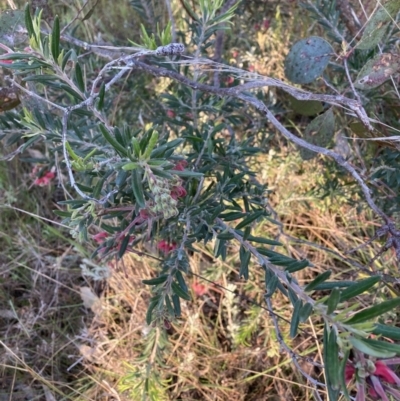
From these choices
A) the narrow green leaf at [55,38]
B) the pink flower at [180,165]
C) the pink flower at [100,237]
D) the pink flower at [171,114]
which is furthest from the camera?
the pink flower at [171,114]

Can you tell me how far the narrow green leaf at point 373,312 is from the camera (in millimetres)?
543

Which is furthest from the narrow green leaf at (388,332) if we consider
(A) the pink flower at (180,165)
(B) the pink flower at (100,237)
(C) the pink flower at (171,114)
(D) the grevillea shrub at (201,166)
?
(C) the pink flower at (171,114)

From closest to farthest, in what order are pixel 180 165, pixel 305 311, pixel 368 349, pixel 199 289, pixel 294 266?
1. pixel 368 349
2. pixel 305 311
3. pixel 294 266
4. pixel 180 165
5. pixel 199 289

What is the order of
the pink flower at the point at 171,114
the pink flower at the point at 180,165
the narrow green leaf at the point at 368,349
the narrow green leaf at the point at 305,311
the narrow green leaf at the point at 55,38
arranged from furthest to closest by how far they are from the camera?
the pink flower at the point at 171,114
the pink flower at the point at 180,165
the narrow green leaf at the point at 55,38
the narrow green leaf at the point at 305,311
the narrow green leaf at the point at 368,349

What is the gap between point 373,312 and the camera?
0.55 meters

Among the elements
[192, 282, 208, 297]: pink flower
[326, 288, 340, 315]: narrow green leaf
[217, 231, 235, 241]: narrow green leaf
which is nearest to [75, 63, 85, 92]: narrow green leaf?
[217, 231, 235, 241]: narrow green leaf

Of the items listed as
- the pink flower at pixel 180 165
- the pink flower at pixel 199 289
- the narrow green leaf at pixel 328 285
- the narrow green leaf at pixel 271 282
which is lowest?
the pink flower at pixel 199 289

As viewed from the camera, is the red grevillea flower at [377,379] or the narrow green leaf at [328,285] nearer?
the red grevillea flower at [377,379]

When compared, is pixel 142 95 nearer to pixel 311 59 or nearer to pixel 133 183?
pixel 311 59

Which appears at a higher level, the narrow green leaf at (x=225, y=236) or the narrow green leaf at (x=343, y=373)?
the narrow green leaf at (x=343, y=373)

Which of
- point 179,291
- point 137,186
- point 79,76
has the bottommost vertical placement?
point 179,291

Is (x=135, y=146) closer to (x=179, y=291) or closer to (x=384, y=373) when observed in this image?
(x=179, y=291)

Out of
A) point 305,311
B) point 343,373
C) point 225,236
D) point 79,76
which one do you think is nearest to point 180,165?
point 225,236

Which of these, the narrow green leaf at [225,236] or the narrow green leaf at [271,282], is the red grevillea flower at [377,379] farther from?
the narrow green leaf at [225,236]
